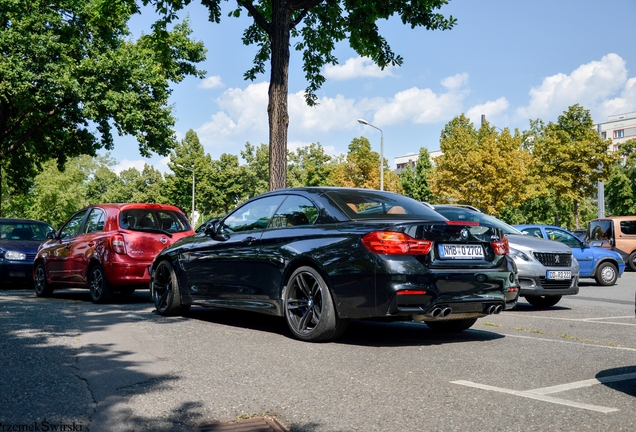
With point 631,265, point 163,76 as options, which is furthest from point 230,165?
point 631,265

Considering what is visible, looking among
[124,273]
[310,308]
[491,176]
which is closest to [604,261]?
[124,273]

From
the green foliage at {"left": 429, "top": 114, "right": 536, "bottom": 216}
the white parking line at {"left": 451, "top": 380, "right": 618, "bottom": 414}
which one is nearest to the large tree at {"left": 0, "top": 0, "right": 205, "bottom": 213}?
the white parking line at {"left": 451, "top": 380, "right": 618, "bottom": 414}

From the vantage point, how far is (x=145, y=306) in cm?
1026

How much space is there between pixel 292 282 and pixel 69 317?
3.51m

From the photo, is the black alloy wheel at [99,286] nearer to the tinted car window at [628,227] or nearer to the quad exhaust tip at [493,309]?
the quad exhaust tip at [493,309]

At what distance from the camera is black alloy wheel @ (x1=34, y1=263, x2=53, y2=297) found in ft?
40.6

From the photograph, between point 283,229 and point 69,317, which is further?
point 69,317

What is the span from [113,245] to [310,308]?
496cm

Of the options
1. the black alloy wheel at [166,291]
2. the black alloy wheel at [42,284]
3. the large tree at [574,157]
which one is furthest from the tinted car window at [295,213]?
the large tree at [574,157]

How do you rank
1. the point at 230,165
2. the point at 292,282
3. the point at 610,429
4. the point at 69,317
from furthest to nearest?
1. the point at 230,165
2. the point at 69,317
3. the point at 292,282
4. the point at 610,429

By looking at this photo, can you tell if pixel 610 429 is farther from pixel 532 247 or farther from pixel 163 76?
pixel 163 76

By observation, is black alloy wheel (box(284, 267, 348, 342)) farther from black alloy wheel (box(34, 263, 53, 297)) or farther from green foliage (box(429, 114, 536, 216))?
green foliage (box(429, 114, 536, 216))

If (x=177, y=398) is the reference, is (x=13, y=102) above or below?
above

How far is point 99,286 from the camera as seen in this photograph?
34.9 ft
